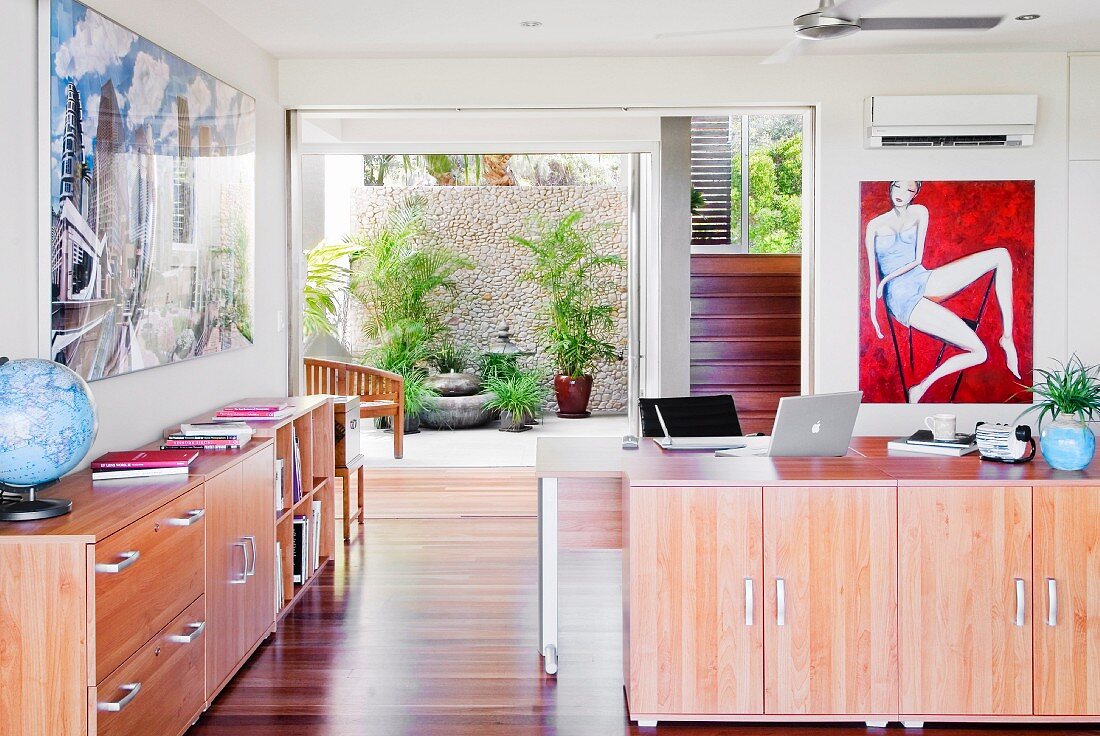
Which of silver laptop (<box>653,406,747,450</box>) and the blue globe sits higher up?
the blue globe

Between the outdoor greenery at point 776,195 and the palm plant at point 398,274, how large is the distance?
10.5 ft

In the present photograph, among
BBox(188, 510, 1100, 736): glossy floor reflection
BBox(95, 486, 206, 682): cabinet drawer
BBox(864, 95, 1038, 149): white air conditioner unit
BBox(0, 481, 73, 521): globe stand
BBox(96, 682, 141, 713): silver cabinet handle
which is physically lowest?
BBox(188, 510, 1100, 736): glossy floor reflection

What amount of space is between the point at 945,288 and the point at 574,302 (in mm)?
5871

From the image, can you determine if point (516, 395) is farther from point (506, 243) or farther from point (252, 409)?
point (252, 409)

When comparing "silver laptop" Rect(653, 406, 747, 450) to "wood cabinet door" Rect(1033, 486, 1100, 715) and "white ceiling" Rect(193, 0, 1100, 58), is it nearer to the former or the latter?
"wood cabinet door" Rect(1033, 486, 1100, 715)

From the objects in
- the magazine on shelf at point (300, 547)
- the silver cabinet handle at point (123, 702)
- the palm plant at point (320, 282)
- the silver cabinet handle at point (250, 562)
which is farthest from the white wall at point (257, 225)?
the palm plant at point (320, 282)

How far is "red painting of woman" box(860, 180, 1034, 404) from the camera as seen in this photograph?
18.3 feet

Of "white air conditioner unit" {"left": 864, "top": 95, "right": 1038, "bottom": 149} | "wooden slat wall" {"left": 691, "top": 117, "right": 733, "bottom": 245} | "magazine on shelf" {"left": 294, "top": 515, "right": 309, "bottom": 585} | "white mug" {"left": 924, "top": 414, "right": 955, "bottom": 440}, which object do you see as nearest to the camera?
"white mug" {"left": 924, "top": 414, "right": 955, "bottom": 440}

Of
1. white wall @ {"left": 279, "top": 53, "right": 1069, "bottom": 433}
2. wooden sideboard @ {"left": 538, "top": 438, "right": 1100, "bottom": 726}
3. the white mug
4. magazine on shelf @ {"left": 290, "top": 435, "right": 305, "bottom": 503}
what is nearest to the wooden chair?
white wall @ {"left": 279, "top": 53, "right": 1069, "bottom": 433}

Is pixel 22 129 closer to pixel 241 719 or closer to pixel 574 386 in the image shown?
pixel 241 719

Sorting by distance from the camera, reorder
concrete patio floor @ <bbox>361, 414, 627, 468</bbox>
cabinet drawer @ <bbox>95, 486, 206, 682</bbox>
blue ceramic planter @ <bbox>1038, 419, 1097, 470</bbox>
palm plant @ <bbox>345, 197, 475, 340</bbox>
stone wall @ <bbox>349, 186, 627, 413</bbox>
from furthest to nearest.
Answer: stone wall @ <bbox>349, 186, 627, 413</bbox> → palm plant @ <bbox>345, 197, 475, 340</bbox> → concrete patio floor @ <bbox>361, 414, 627, 468</bbox> → blue ceramic planter @ <bbox>1038, 419, 1097, 470</bbox> → cabinet drawer @ <bbox>95, 486, 206, 682</bbox>

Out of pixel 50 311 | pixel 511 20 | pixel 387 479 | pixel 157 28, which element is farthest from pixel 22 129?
pixel 387 479

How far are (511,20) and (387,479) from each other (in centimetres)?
377

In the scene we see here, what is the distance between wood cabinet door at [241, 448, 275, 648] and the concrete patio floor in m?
3.83
